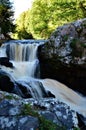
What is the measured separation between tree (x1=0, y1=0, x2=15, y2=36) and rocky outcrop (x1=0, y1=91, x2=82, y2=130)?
23.9m

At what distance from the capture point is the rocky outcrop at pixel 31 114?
15.7 ft

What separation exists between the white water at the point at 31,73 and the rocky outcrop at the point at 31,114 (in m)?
5.95

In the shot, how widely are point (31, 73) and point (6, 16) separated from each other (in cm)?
1471

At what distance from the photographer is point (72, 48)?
48.2ft

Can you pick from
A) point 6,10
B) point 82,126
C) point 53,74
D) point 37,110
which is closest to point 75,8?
point 6,10

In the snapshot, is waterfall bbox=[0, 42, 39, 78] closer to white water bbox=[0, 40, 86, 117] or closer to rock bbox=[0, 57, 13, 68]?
white water bbox=[0, 40, 86, 117]

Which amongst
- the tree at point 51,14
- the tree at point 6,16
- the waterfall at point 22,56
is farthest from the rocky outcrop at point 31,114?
the tree at point 6,16

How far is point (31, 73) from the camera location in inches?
631

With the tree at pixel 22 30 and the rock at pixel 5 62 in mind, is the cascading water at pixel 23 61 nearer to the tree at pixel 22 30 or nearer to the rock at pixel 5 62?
the rock at pixel 5 62

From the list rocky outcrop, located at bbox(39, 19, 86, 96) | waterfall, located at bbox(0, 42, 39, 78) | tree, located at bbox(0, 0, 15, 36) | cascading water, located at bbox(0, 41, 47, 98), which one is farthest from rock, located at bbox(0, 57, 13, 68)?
tree, located at bbox(0, 0, 15, 36)

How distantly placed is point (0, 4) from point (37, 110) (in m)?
25.0

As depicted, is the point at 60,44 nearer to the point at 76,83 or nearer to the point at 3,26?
the point at 76,83

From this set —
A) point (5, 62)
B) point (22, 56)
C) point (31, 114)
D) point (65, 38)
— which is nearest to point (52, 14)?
point (22, 56)

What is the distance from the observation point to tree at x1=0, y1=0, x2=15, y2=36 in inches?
1143
